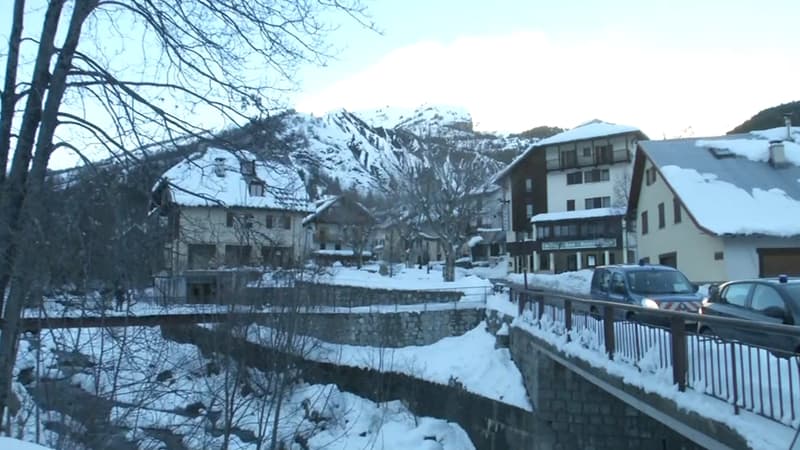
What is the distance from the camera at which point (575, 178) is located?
6769 centimetres

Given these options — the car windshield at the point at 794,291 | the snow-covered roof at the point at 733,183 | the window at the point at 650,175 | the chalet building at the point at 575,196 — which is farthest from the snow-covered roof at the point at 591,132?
the car windshield at the point at 794,291

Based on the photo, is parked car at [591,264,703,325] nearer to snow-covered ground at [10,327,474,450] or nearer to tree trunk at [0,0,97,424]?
snow-covered ground at [10,327,474,450]

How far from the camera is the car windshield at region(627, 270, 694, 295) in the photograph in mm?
15805

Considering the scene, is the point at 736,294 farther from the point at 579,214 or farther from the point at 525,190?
the point at 525,190

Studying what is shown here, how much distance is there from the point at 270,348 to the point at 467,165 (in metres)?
26.8

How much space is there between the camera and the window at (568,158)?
67.4 m

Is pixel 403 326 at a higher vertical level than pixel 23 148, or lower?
lower

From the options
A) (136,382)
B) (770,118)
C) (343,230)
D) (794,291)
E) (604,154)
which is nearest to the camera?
(136,382)

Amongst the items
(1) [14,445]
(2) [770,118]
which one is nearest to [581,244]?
(2) [770,118]

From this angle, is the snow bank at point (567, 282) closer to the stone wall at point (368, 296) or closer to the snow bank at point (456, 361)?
the stone wall at point (368, 296)

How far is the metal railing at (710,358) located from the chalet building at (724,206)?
1826cm

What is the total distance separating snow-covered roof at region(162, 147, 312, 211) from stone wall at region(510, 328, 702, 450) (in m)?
9.53

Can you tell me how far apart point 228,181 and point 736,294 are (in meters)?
9.18

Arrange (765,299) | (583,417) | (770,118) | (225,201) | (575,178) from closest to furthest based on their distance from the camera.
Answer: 1. (225,201)
2. (765,299)
3. (583,417)
4. (575,178)
5. (770,118)
